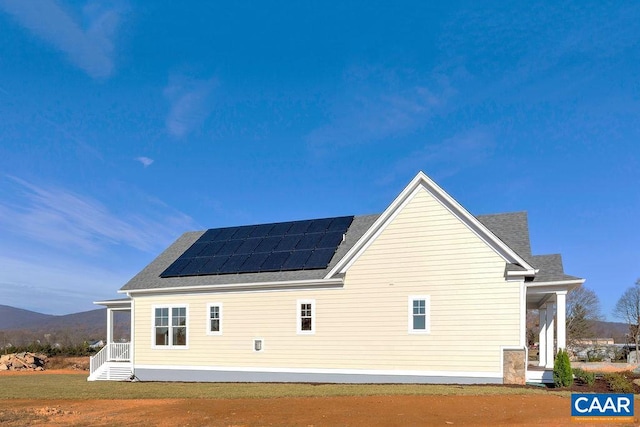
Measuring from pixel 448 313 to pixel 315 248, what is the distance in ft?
22.1

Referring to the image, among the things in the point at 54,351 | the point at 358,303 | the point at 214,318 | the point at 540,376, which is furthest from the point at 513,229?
the point at 54,351

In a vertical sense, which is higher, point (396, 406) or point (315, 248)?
point (315, 248)

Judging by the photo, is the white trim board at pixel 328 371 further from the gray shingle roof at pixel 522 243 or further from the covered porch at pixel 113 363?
the gray shingle roof at pixel 522 243

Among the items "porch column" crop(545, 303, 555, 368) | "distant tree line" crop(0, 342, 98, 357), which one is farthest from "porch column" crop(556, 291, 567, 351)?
"distant tree line" crop(0, 342, 98, 357)

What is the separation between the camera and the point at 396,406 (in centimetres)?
1436

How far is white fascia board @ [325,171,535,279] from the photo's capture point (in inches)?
742

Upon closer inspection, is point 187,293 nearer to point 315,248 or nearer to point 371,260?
point 315,248

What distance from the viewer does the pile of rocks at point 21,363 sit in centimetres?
3619

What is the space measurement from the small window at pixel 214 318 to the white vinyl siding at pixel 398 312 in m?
0.28

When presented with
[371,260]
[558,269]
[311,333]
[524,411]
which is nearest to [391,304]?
[371,260]

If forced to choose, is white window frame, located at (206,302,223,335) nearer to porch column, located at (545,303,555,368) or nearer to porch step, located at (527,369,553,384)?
porch step, located at (527,369,553,384)

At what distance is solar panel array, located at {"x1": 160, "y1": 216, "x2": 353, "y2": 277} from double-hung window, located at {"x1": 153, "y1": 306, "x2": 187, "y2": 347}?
1670 mm

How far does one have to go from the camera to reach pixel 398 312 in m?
20.3

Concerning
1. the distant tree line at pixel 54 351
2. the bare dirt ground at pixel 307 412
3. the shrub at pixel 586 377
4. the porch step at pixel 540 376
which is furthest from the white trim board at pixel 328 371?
the distant tree line at pixel 54 351
